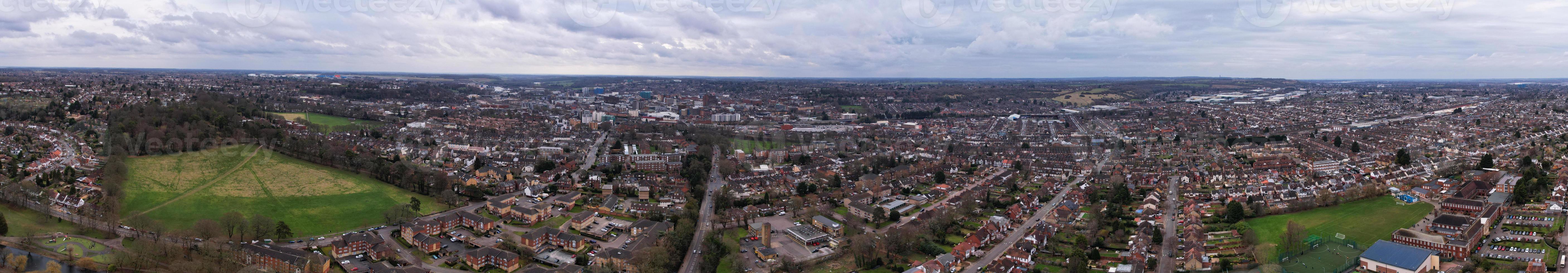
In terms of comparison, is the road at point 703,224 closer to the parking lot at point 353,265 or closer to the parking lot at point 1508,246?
the parking lot at point 353,265

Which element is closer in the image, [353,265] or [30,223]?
[353,265]

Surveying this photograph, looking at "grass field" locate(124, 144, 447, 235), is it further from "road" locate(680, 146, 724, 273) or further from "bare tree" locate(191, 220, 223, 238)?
"road" locate(680, 146, 724, 273)

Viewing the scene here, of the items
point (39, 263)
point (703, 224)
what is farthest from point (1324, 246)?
point (39, 263)

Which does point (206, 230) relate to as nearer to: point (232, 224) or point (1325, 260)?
point (232, 224)

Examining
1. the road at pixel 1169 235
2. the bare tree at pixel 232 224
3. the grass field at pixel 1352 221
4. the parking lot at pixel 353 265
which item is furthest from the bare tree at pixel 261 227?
the grass field at pixel 1352 221

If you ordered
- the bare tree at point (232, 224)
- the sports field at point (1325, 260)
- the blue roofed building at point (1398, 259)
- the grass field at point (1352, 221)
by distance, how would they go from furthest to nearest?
the grass field at point (1352, 221), the bare tree at point (232, 224), the sports field at point (1325, 260), the blue roofed building at point (1398, 259)

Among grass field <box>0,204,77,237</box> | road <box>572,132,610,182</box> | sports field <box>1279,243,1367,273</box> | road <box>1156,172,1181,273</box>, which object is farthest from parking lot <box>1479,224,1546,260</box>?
grass field <box>0,204,77,237</box>
